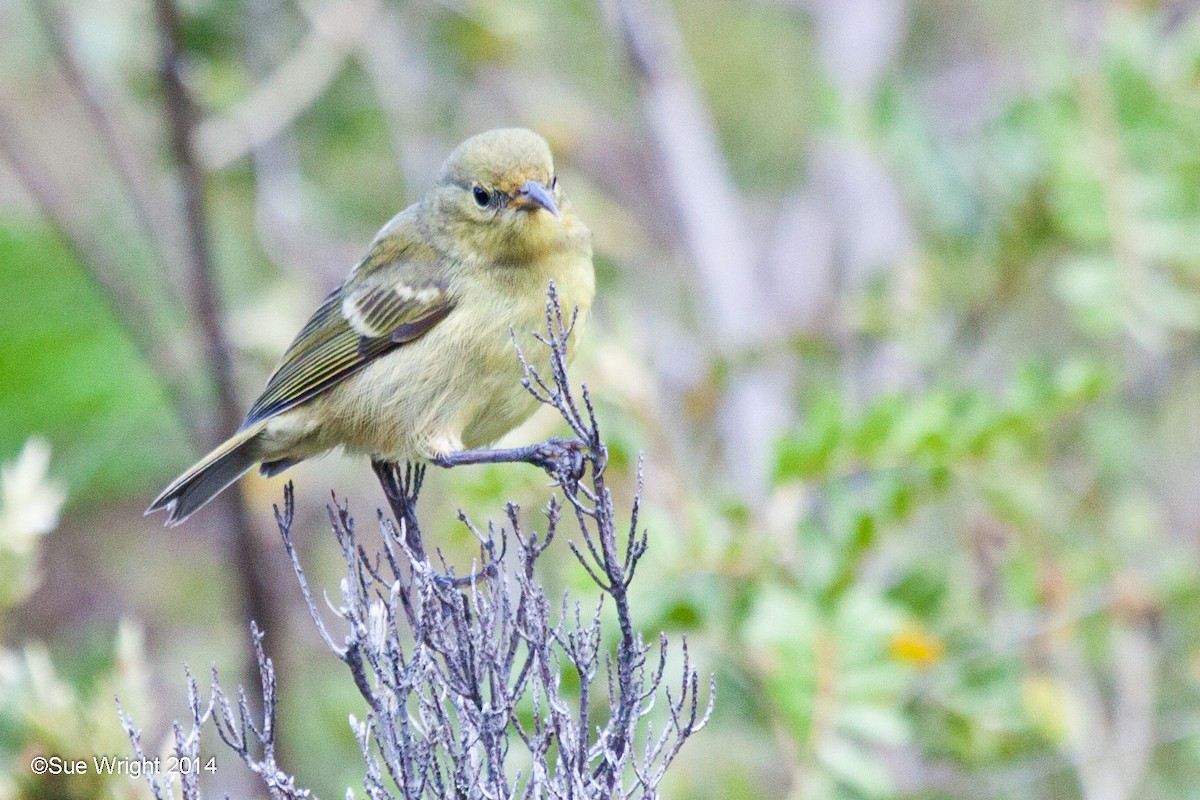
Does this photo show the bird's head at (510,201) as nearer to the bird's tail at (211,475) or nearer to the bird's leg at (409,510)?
the bird's leg at (409,510)

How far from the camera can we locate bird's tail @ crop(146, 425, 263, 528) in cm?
311

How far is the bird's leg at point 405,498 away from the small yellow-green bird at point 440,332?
0.18 feet

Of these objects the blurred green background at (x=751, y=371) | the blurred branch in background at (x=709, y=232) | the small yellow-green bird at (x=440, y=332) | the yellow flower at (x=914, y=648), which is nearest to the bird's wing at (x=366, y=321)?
the small yellow-green bird at (x=440, y=332)

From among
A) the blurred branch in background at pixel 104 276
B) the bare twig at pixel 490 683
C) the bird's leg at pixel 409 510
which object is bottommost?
the bare twig at pixel 490 683

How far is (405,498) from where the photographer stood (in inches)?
103

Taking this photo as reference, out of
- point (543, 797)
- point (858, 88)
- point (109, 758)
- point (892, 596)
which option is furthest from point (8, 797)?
point (858, 88)

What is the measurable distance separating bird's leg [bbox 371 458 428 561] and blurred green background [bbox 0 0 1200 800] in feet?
1.14

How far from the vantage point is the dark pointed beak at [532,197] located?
3.06m

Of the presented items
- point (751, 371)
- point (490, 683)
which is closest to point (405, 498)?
point (490, 683)

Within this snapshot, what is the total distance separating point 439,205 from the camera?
11.0ft

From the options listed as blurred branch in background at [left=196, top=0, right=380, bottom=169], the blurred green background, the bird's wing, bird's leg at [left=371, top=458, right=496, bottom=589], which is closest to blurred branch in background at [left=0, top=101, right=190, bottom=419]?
the blurred green background

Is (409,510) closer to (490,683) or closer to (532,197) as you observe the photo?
(490,683)

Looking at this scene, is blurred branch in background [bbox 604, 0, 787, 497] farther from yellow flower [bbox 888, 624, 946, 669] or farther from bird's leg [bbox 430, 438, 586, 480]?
bird's leg [bbox 430, 438, 586, 480]

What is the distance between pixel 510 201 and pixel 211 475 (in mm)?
987
